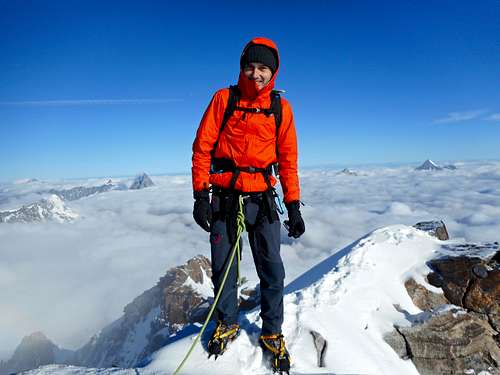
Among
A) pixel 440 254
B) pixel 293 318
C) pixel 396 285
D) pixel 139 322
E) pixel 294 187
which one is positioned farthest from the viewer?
pixel 139 322

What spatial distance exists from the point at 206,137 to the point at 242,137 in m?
0.57

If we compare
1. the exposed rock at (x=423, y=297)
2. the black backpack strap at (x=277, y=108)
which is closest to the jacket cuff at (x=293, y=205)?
the black backpack strap at (x=277, y=108)

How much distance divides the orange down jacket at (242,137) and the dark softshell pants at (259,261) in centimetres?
41

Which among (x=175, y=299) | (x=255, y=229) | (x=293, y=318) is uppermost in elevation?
(x=255, y=229)

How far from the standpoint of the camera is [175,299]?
146000mm

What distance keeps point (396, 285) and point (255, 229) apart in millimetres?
5614

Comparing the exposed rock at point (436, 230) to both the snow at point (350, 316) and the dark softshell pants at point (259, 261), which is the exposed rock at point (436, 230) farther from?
the dark softshell pants at point (259, 261)

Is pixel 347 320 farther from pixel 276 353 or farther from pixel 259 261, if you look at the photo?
pixel 259 261

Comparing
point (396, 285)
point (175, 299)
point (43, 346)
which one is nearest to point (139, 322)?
point (175, 299)

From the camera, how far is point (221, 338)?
5008 millimetres

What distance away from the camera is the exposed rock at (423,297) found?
8.33m

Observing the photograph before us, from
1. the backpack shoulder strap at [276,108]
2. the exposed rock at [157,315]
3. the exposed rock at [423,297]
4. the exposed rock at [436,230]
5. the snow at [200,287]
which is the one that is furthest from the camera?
the snow at [200,287]

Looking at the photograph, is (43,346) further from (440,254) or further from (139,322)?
(440,254)

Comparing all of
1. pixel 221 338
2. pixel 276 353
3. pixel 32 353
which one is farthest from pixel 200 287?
pixel 276 353
